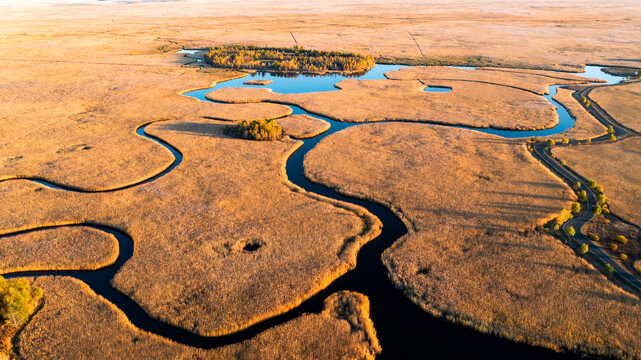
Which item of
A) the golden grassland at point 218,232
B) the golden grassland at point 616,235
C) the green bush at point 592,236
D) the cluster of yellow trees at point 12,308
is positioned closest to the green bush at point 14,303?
the cluster of yellow trees at point 12,308

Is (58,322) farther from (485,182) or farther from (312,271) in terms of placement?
(485,182)

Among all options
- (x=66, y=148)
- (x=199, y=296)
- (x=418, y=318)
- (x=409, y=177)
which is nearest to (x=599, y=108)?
(x=409, y=177)

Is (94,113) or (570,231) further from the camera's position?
(94,113)

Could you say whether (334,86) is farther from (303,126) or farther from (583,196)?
(583,196)

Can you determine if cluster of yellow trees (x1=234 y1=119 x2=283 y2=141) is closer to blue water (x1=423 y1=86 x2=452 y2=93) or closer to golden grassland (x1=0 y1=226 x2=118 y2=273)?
golden grassland (x1=0 y1=226 x2=118 y2=273)

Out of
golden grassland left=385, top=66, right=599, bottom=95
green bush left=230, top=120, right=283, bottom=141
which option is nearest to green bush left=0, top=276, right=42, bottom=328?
green bush left=230, top=120, right=283, bottom=141

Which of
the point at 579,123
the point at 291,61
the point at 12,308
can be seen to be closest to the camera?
the point at 12,308

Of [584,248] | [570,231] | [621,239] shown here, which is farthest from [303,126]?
[621,239]
